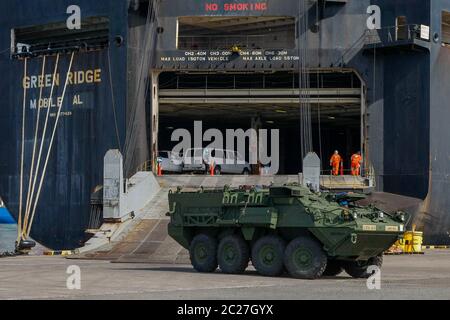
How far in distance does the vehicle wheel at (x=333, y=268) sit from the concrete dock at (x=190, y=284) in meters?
0.20

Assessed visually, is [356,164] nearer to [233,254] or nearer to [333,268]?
[333,268]

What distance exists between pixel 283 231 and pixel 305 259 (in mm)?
1087

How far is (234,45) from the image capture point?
41281 millimetres

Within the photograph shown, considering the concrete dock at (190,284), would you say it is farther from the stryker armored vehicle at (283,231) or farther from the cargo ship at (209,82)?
the cargo ship at (209,82)

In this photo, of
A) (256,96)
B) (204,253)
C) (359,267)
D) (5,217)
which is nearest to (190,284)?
(204,253)

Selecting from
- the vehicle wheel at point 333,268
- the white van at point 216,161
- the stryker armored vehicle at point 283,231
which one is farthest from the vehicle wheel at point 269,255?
the white van at point 216,161

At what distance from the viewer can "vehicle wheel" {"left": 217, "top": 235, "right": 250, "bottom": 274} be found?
22.0 m

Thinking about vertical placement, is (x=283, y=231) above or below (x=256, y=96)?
below

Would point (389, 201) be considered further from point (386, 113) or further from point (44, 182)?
point (44, 182)

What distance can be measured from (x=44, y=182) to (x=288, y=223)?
22.5 metres

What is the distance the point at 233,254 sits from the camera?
22.2m

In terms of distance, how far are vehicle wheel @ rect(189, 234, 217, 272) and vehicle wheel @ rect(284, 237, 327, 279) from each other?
2.49 meters

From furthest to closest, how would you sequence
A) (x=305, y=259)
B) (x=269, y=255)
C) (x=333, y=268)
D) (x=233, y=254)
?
1. (x=233, y=254)
2. (x=333, y=268)
3. (x=269, y=255)
4. (x=305, y=259)

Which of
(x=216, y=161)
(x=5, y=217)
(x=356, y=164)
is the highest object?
(x=216, y=161)
